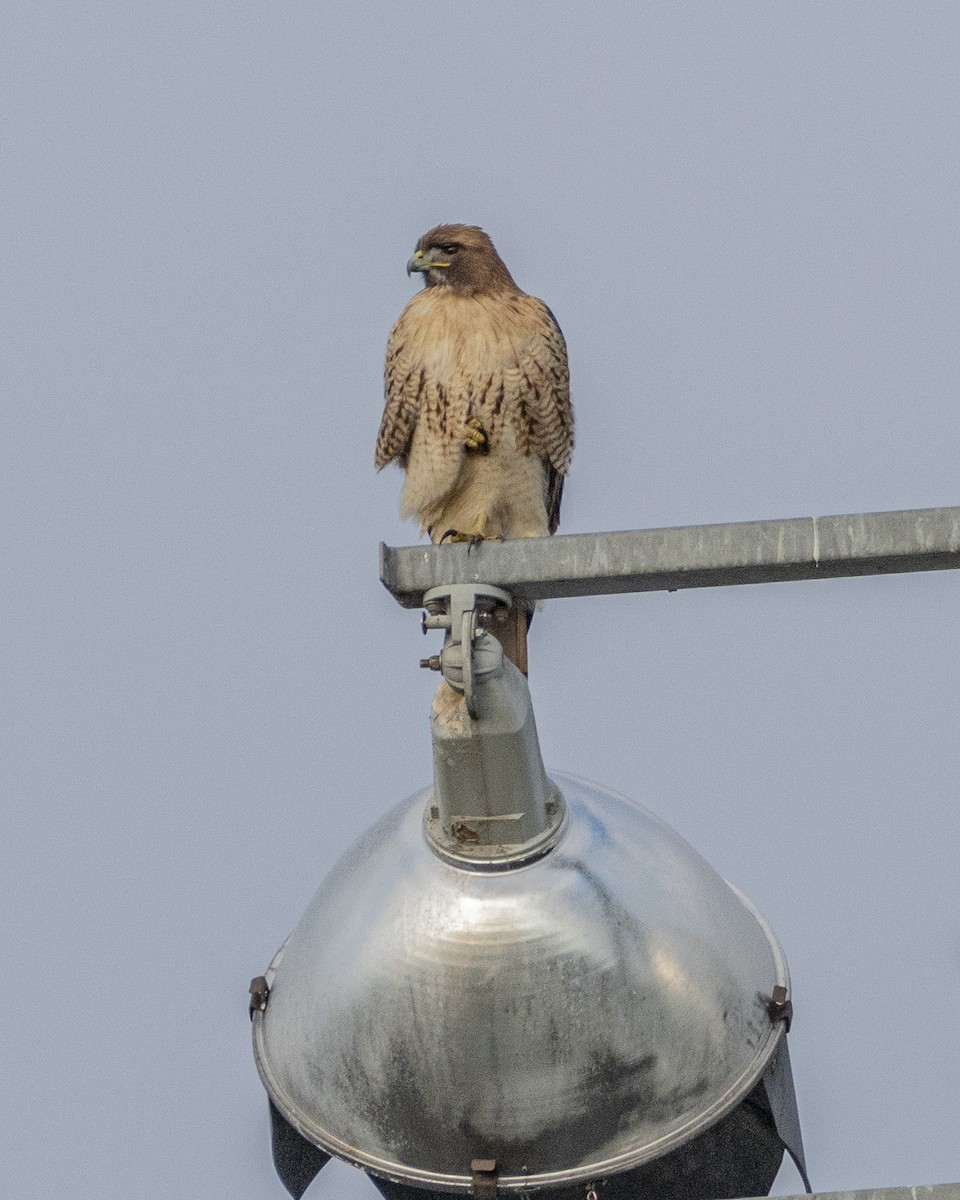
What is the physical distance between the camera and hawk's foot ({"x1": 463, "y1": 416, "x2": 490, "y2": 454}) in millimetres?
5359

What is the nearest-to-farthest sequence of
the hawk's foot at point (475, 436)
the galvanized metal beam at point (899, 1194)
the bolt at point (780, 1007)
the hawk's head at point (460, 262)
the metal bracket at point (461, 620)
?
the galvanized metal beam at point (899, 1194) < the metal bracket at point (461, 620) < the bolt at point (780, 1007) < the hawk's foot at point (475, 436) < the hawk's head at point (460, 262)

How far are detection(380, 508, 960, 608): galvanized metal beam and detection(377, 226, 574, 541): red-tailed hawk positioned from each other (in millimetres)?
3032

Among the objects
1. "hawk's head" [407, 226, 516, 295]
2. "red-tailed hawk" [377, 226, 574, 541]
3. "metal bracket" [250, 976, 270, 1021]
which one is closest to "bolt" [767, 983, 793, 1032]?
"metal bracket" [250, 976, 270, 1021]

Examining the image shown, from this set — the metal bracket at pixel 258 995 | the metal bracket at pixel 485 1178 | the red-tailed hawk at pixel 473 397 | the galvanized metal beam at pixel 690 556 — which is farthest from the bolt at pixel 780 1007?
the red-tailed hawk at pixel 473 397

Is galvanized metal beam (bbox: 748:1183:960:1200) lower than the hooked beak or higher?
lower

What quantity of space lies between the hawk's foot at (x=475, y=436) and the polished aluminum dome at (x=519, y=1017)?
3091 millimetres

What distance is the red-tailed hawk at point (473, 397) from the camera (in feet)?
17.6

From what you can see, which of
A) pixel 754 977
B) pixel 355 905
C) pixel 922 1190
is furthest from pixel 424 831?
pixel 922 1190

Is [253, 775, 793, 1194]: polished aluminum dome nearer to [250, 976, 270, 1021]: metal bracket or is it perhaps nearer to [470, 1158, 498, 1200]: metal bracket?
[470, 1158, 498, 1200]: metal bracket

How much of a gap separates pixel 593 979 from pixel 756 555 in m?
0.68

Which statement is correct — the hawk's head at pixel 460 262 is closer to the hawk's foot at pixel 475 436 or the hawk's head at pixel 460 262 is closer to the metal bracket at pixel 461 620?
the hawk's foot at pixel 475 436

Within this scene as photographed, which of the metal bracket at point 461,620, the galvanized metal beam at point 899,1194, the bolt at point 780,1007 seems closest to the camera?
the galvanized metal beam at point 899,1194

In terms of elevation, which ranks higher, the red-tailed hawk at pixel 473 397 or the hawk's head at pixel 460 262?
the hawk's head at pixel 460 262

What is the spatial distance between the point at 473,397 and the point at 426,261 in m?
0.65
